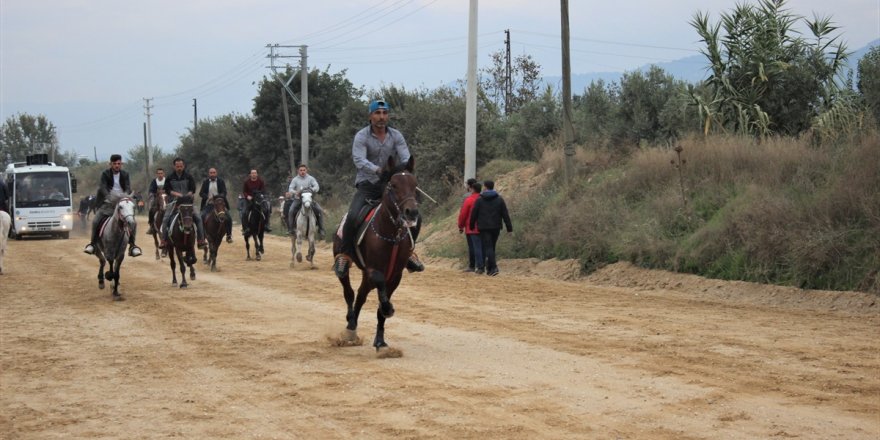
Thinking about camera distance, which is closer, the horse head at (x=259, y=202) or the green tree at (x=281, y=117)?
the horse head at (x=259, y=202)

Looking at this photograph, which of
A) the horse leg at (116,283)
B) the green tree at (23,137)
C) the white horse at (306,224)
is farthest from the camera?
the green tree at (23,137)

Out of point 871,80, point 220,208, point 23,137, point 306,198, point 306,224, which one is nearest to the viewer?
point 871,80

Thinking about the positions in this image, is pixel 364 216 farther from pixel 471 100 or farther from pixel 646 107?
pixel 646 107

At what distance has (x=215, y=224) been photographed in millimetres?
24812

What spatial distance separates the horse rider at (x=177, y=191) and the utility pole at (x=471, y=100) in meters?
9.62

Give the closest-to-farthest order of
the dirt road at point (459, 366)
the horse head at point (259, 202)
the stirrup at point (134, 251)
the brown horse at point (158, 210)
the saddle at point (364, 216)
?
1. the dirt road at point (459, 366)
2. the saddle at point (364, 216)
3. the stirrup at point (134, 251)
4. the brown horse at point (158, 210)
5. the horse head at point (259, 202)

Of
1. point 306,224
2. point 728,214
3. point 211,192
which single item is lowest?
point 306,224

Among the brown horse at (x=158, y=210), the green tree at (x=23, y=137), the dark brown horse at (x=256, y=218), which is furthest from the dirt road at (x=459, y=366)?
the green tree at (x=23, y=137)

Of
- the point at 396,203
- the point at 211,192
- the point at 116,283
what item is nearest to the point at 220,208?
the point at 211,192

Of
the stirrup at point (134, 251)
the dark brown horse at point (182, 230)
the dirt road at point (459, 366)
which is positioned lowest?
the dirt road at point (459, 366)

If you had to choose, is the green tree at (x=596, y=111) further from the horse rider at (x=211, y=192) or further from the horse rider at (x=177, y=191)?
the horse rider at (x=177, y=191)

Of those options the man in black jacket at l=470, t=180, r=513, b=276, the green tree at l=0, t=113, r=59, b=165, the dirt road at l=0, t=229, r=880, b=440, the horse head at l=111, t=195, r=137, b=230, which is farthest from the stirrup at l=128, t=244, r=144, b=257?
the green tree at l=0, t=113, r=59, b=165

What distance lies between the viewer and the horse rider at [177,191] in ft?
67.3

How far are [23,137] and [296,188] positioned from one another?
12373 centimetres
